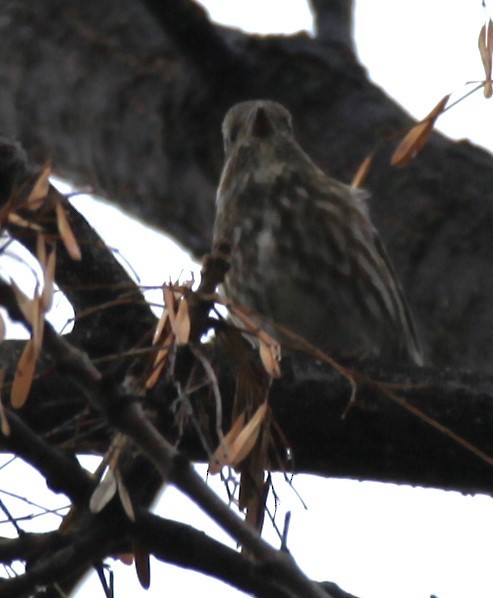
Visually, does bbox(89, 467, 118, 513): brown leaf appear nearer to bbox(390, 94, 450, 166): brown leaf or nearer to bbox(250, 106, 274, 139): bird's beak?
bbox(390, 94, 450, 166): brown leaf

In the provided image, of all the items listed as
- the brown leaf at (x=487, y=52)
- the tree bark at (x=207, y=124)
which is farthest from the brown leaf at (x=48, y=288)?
the tree bark at (x=207, y=124)

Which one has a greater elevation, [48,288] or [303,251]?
[303,251]

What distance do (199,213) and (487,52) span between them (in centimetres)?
263

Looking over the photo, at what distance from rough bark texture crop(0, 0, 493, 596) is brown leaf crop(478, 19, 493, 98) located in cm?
53

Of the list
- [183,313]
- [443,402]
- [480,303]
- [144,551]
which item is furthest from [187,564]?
[480,303]

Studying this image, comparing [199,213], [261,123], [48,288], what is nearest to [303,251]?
[261,123]

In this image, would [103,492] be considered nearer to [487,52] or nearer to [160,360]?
[160,360]

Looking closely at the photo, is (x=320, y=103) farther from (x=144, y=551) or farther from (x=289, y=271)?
(x=144, y=551)

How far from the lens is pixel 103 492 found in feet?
6.86

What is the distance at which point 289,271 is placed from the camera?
4.06 m

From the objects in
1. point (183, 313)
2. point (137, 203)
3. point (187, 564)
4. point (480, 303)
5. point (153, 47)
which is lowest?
point (187, 564)

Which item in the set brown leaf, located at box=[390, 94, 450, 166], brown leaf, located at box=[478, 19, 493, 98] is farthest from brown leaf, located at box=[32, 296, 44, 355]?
brown leaf, located at box=[478, 19, 493, 98]

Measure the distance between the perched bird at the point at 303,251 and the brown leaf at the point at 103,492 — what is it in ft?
5.91

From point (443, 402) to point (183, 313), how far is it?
0.94 metres
